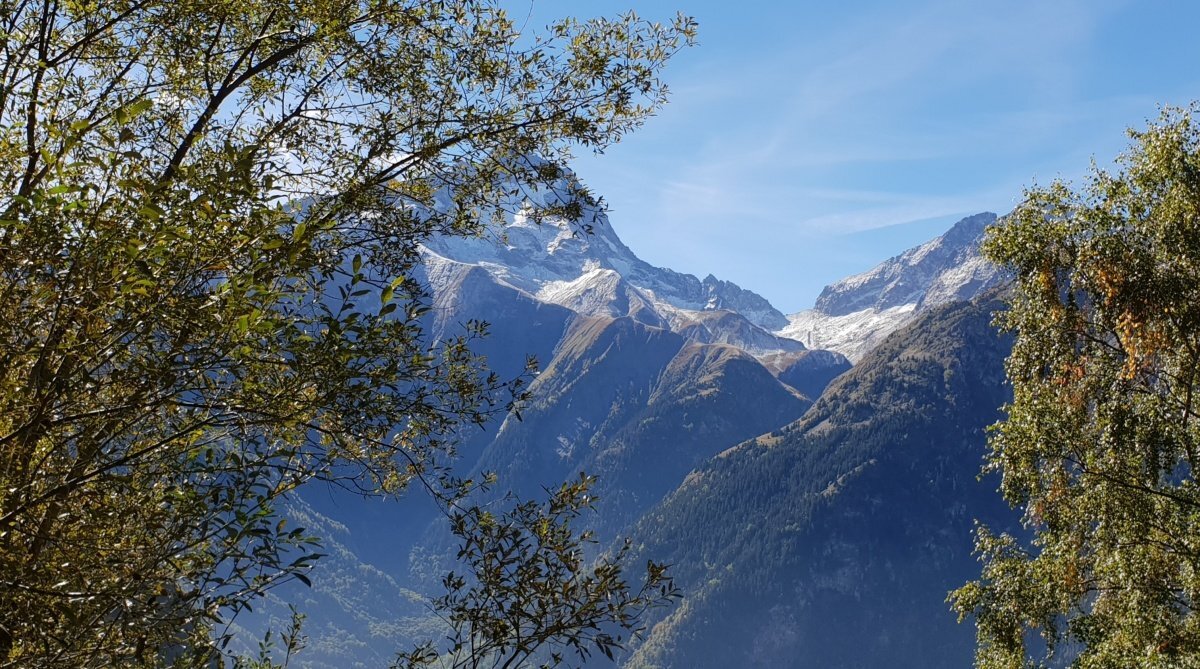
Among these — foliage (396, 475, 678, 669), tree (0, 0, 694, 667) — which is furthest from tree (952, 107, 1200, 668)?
foliage (396, 475, 678, 669)

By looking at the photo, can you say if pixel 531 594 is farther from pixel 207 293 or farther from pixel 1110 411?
pixel 1110 411

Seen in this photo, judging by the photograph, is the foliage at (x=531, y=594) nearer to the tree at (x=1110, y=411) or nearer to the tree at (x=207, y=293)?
the tree at (x=207, y=293)

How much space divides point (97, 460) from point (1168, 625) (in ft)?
61.9

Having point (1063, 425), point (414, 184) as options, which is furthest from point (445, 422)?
point (1063, 425)

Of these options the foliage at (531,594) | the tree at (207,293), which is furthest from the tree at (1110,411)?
the foliage at (531,594)

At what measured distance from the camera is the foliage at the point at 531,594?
6215mm

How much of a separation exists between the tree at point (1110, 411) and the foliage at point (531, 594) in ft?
44.7

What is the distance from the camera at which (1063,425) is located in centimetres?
1733

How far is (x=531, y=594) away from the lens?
636 cm

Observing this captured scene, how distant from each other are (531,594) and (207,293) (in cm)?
331

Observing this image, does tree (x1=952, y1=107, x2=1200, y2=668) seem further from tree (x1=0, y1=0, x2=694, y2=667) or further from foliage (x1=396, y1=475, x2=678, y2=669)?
foliage (x1=396, y1=475, x2=678, y2=669)

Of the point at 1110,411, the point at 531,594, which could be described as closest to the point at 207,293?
the point at 531,594

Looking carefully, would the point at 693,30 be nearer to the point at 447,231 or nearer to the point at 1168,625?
the point at 447,231

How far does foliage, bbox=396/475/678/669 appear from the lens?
621 cm
